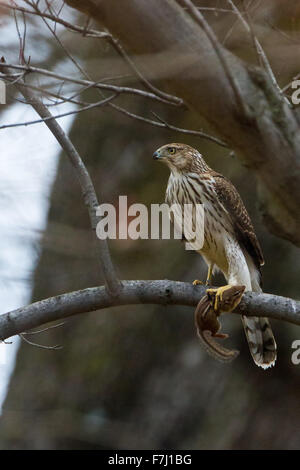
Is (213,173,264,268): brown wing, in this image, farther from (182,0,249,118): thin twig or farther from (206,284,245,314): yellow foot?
(182,0,249,118): thin twig

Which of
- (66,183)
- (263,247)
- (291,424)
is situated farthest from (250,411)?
(66,183)

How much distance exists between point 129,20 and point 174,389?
4493 mm

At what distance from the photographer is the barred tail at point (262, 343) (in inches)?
188

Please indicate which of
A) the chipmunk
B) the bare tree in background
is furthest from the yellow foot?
the bare tree in background


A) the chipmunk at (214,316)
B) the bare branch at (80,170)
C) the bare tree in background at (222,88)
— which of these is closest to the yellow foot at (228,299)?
the chipmunk at (214,316)

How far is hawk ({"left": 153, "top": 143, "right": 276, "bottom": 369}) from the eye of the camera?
179 inches

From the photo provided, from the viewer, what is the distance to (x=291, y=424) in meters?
5.99

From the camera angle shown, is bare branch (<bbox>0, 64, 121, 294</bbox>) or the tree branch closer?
the tree branch

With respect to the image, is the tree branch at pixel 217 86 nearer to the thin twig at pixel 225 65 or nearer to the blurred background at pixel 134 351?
the thin twig at pixel 225 65

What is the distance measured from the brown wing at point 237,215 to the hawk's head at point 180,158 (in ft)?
0.59

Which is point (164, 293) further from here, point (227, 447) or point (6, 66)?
point (227, 447)

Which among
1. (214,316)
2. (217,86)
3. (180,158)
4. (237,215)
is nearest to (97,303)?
(214,316)

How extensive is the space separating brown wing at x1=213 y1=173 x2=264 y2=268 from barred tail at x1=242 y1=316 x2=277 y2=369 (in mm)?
474

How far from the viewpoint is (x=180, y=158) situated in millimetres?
4789
